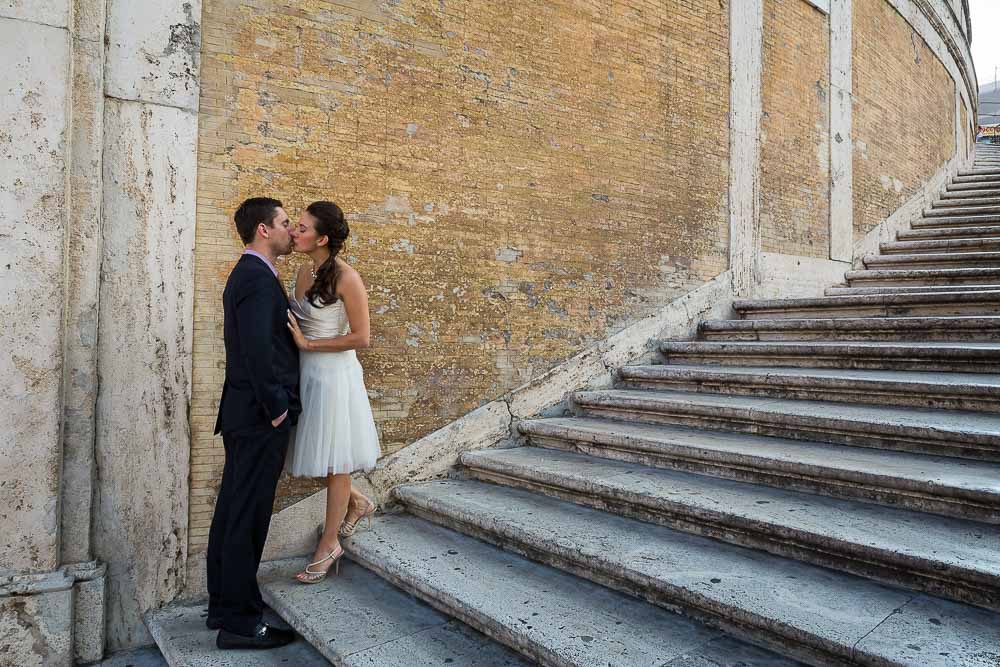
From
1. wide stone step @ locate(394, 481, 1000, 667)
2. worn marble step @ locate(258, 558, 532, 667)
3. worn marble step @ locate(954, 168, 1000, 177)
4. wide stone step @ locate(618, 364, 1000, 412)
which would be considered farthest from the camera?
worn marble step @ locate(954, 168, 1000, 177)

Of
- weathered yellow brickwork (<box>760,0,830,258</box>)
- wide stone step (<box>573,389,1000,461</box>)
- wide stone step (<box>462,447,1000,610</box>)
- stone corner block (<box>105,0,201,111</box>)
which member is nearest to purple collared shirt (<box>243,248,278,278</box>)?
stone corner block (<box>105,0,201,111</box>)

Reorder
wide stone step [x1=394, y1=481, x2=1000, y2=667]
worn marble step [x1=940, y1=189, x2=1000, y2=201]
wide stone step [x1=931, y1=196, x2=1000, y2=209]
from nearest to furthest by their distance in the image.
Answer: wide stone step [x1=394, y1=481, x2=1000, y2=667] < wide stone step [x1=931, y1=196, x2=1000, y2=209] < worn marble step [x1=940, y1=189, x2=1000, y2=201]

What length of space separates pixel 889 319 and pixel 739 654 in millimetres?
3297

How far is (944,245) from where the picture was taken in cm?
652

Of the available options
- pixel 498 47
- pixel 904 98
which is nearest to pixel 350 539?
pixel 498 47

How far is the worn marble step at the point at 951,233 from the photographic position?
21.1 ft

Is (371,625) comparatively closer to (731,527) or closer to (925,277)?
(731,527)

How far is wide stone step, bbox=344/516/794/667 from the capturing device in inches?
87.0

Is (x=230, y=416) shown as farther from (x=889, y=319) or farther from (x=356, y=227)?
(x=889, y=319)

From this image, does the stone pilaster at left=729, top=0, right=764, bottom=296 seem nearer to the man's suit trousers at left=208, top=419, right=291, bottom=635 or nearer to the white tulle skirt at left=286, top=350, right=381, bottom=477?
the white tulle skirt at left=286, top=350, right=381, bottom=477

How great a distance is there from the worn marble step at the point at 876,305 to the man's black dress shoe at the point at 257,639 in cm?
471

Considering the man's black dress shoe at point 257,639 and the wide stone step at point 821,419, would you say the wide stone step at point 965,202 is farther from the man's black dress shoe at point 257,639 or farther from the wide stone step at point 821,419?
the man's black dress shoe at point 257,639

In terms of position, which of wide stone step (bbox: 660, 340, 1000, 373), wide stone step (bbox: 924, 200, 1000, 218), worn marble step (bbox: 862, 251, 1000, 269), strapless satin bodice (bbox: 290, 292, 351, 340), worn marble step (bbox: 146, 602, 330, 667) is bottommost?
worn marble step (bbox: 146, 602, 330, 667)

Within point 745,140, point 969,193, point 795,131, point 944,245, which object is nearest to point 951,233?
point 944,245
